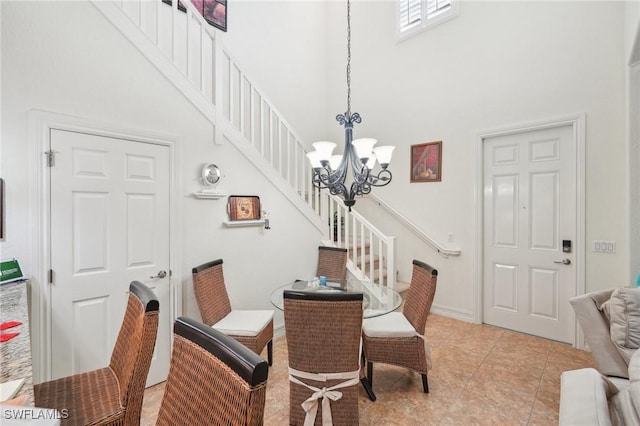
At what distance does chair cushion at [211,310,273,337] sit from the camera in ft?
7.65

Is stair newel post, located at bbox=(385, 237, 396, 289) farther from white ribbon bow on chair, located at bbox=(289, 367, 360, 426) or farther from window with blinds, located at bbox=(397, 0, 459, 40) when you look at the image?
window with blinds, located at bbox=(397, 0, 459, 40)

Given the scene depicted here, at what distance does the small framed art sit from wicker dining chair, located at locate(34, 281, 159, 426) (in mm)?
1604

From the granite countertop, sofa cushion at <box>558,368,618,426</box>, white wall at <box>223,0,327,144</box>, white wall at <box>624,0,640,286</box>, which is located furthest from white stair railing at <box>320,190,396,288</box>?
the granite countertop

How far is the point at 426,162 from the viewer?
4.11m

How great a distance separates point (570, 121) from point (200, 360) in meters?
3.87

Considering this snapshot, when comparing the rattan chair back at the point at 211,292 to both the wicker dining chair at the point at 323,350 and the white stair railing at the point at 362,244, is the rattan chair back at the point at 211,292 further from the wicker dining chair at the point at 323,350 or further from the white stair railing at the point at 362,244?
the white stair railing at the point at 362,244

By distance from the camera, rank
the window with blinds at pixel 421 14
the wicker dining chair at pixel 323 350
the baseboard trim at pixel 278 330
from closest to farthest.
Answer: the wicker dining chair at pixel 323 350, the baseboard trim at pixel 278 330, the window with blinds at pixel 421 14

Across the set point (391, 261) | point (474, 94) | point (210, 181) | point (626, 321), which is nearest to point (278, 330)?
point (391, 261)

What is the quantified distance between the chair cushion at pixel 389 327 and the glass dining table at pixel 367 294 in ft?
0.56

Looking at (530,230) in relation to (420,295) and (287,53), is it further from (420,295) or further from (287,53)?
(287,53)

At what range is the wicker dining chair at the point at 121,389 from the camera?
1.15m

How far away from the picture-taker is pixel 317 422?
177 cm

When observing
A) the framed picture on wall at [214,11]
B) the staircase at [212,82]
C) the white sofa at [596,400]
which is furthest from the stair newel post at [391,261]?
the framed picture on wall at [214,11]

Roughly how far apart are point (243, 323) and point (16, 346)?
1.51m
